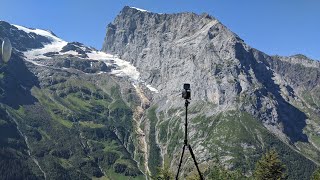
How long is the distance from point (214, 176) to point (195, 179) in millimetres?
2295

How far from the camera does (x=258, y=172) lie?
57812 millimetres

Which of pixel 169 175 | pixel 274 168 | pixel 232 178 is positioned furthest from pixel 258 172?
pixel 169 175

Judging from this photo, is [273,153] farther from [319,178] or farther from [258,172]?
[319,178]

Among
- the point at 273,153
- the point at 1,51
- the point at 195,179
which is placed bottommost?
the point at 195,179

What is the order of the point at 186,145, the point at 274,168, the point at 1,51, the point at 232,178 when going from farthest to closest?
1. the point at 274,168
2. the point at 232,178
3. the point at 1,51
4. the point at 186,145

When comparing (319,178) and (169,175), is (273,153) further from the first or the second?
(169,175)

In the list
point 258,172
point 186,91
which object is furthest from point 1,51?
point 258,172

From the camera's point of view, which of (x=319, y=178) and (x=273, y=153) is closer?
(x=319, y=178)

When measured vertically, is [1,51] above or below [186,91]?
above

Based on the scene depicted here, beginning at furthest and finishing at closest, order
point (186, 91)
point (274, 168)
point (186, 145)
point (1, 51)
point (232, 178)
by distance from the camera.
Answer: point (274, 168) < point (232, 178) < point (1, 51) < point (186, 145) < point (186, 91)

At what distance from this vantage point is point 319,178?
54031 millimetres

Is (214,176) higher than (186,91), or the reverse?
(186,91)

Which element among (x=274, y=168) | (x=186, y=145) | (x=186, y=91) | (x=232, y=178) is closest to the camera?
(x=186, y=91)

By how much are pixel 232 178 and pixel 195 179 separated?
4.36 meters
